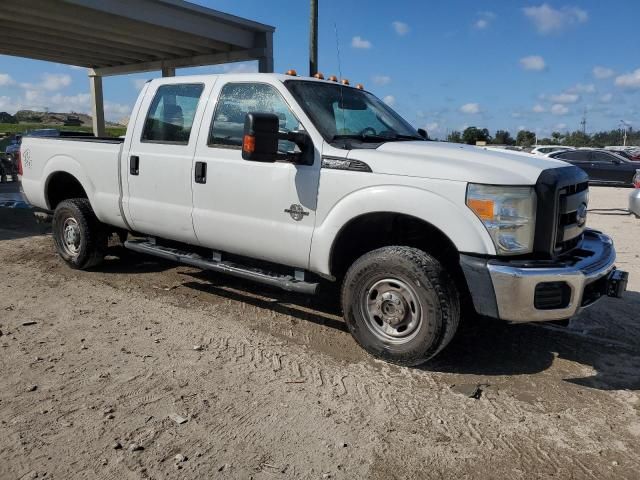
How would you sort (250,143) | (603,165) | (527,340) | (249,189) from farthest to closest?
1. (603,165)
2. (527,340)
3. (249,189)
4. (250,143)

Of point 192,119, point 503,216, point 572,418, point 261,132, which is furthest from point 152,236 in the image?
point 572,418

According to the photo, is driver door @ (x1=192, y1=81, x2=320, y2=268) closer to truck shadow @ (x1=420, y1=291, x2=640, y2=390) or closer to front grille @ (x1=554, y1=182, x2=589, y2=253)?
truck shadow @ (x1=420, y1=291, x2=640, y2=390)

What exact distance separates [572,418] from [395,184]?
1.80 meters

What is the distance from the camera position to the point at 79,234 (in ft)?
20.0

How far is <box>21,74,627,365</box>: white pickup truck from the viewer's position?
346 centimetres

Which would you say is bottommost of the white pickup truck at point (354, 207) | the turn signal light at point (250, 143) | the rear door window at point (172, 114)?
the white pickup truck at point (354, 207)

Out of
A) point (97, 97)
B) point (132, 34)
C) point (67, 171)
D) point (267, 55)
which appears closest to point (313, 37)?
point (267, 55)

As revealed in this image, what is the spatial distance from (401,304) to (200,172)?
6.89 ft

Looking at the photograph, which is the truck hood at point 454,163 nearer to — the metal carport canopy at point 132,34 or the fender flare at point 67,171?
the fender flare at point 67,171

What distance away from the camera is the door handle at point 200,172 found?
15.5ft

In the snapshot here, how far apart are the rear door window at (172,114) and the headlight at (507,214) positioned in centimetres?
273

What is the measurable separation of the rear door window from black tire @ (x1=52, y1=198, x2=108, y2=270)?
51.0 inches

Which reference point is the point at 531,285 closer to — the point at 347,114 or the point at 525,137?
the point at 347,114

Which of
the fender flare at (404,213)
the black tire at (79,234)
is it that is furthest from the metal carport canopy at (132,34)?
the fender flare at (404,213)
